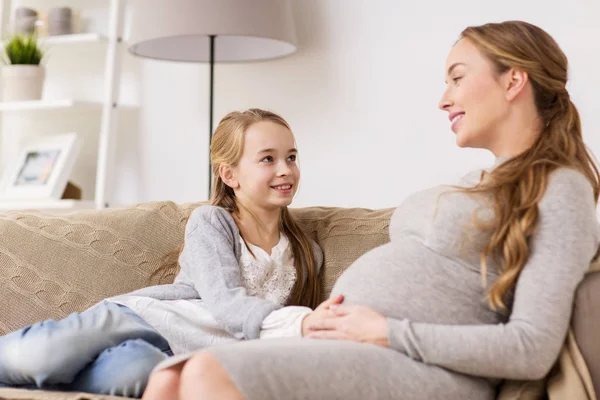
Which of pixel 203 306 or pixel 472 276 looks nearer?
pixel 472 276

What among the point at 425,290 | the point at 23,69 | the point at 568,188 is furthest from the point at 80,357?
the point at 23,69

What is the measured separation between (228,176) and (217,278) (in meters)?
0.35

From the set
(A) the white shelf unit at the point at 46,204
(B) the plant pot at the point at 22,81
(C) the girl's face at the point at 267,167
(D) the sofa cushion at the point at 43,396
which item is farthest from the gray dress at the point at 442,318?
(B) the plant pot at the point at 22,81

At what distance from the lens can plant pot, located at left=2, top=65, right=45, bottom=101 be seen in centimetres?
322

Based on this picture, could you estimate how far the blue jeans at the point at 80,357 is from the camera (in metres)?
1.56

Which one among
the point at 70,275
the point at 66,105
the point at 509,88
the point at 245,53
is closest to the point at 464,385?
the point at 509,88

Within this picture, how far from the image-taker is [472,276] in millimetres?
1424

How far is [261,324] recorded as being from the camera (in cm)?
163

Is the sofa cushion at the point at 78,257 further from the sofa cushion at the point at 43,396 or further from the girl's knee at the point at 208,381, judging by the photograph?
the girl's knee at the point at 208,381

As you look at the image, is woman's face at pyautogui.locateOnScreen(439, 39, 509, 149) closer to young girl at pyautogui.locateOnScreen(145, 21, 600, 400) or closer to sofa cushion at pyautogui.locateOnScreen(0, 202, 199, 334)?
young girl at pyautogui.locateOnScreen(145, 21, 600, 400)

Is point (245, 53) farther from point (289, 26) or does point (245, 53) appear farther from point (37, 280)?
point (37, 280)

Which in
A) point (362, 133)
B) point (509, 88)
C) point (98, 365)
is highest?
point (509, 88)

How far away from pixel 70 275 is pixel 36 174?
1.34 metres

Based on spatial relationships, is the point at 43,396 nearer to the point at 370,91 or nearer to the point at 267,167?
the point at 267,167
